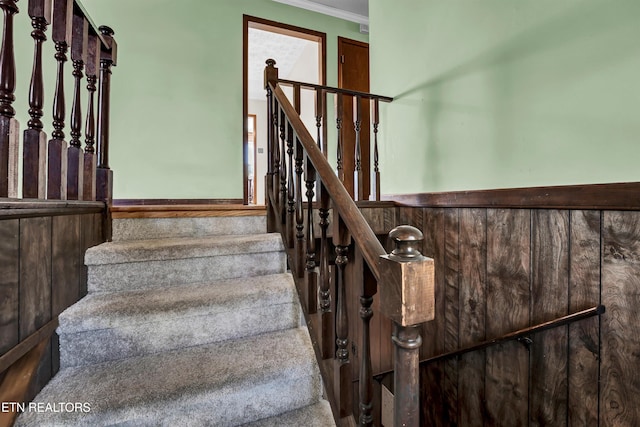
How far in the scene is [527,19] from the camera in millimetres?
1374

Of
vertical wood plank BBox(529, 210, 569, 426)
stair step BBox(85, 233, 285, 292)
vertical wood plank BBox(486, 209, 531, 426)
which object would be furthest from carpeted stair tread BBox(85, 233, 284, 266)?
vertical wood plank BBox(529, 210, 569, 426)

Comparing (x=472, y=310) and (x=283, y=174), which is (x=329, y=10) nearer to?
(x=283, y=174)

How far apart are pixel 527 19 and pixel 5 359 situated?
225 cm

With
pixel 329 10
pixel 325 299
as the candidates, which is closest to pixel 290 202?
pixel 325 299

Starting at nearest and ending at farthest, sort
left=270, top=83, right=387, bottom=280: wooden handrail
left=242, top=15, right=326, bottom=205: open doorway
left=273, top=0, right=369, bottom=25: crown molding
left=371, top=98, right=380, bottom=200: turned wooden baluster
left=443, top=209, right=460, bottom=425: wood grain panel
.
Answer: left=270, top=83, right=387, bottom=280: wooden handrail
left=443, top=209, right=460, bottom=425: wood grain panel
left=371, top=98, right=380, bottom=200: turned wooden baluster
left=242, top=15, right=326, bottom=205: open doorway
left=273, top=0, right=369, bottom=25: crown molding

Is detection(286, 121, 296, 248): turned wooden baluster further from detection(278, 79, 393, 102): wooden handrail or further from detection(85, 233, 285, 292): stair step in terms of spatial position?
detection(278, 79, 393, 102): wooden handrail

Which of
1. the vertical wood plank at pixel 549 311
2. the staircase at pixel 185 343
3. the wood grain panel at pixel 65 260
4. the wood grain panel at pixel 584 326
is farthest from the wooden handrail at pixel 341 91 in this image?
the wood grain panel at pixel 65 260

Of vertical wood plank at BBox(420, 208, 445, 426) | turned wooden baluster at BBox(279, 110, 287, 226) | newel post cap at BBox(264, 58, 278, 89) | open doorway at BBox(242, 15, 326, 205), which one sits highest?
open doorway at BBox(242, 15, 326, 205)

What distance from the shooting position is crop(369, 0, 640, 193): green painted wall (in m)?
1.10

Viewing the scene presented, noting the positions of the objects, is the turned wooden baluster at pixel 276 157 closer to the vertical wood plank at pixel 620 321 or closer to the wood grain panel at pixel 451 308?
the wood grain panel at pixel 451 308

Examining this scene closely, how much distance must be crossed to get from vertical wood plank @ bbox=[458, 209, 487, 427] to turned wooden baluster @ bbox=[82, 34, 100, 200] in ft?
6.33

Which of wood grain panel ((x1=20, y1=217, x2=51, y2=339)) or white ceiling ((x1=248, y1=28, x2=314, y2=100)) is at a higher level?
white ceiling ((x1=248, y1=28, x2=314, y2=100))

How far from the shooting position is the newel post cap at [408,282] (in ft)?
2.14

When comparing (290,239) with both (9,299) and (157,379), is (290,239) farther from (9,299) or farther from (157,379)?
(9,299)
